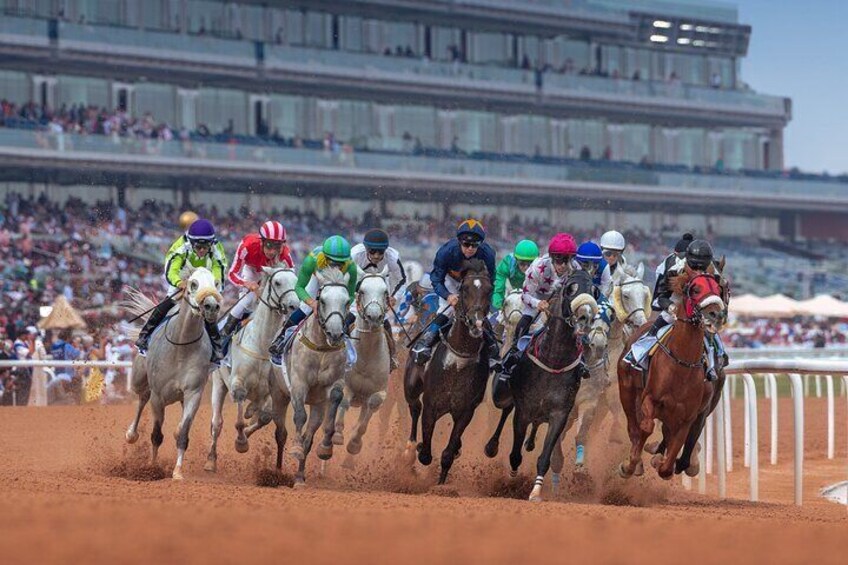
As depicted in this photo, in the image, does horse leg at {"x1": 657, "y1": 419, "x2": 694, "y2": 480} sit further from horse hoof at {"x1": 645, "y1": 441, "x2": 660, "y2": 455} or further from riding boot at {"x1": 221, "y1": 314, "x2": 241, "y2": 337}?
riding boot at {"x1": 221, "y1": 314, "x2": 241, "y2": 337}

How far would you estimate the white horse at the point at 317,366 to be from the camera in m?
11.1

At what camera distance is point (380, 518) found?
8.09m

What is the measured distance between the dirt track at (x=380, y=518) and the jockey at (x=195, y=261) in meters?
1.06

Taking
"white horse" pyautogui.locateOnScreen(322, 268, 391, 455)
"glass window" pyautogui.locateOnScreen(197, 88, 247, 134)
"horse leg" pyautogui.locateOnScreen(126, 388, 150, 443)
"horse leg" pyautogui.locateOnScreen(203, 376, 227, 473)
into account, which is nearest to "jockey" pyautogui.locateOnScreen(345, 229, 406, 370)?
"white horse" pyautogui.locateOnScreen(322, 268, 391, 455)

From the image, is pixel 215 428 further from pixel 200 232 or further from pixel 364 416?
pixel 200 232

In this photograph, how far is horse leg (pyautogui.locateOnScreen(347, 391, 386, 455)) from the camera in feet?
39.7

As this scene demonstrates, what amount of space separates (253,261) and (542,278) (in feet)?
7.56

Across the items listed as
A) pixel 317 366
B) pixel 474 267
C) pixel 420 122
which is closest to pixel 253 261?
pixel 317 366

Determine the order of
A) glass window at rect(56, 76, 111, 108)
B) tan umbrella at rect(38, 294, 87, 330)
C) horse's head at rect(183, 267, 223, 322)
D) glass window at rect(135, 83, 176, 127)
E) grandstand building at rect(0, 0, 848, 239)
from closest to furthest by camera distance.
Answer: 1. horse's head at rect(183, 267, 223, 322)
2. tan umbrella at rect(38, 294, 87, 330)
3. grandstand building at rect(0, 0, 848, 239)
4. glass window at rect(56, 76, 111, 108)
5. glass window at rect(135, 83, 176, 127)

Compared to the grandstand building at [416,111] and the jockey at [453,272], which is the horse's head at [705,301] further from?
the grandstand building at [416,111]

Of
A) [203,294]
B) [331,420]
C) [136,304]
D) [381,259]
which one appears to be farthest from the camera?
[136,304]

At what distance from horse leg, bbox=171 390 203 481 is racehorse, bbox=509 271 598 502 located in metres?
2.33

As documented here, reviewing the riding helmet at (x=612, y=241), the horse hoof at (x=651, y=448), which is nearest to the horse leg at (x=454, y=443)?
the horse hoof at (x=651, y=448)

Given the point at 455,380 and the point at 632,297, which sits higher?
the point at 632,297
